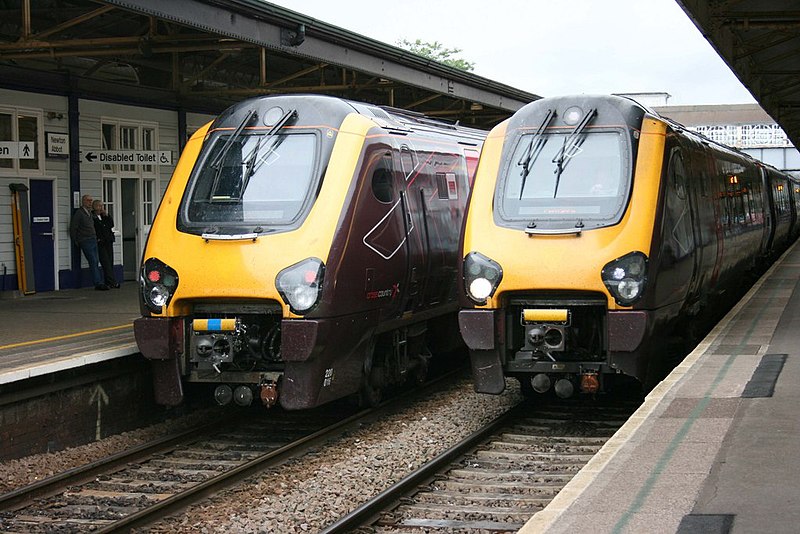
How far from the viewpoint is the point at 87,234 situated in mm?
18422

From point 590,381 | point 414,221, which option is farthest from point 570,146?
point 590,381

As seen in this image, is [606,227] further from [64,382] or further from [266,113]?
[64,382]

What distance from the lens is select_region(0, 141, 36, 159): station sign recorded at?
15.7 meters

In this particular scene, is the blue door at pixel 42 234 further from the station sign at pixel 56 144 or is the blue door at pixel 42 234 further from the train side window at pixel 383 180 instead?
the train side window at pixel 383 180

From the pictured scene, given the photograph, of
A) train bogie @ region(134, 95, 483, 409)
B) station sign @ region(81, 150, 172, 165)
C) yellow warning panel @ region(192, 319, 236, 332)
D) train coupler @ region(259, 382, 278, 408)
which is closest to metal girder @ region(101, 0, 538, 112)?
station sign @ region(81, 150, 172, 165)

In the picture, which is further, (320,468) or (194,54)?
(194,54)

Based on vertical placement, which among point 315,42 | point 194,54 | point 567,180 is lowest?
point 567,180

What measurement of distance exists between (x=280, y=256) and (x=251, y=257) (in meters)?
0.27

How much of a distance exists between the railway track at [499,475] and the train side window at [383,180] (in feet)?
7.73

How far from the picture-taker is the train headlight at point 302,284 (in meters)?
9.53

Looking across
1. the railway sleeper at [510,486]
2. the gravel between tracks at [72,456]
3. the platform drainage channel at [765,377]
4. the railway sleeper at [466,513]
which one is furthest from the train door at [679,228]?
the gravel between tracks at [72,456]

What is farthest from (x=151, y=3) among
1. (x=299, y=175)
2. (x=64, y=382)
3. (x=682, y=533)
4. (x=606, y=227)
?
(x=682, y=533)

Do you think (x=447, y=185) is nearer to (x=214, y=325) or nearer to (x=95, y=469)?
(x=214, y=325)

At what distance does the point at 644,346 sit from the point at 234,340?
3.53 metres
